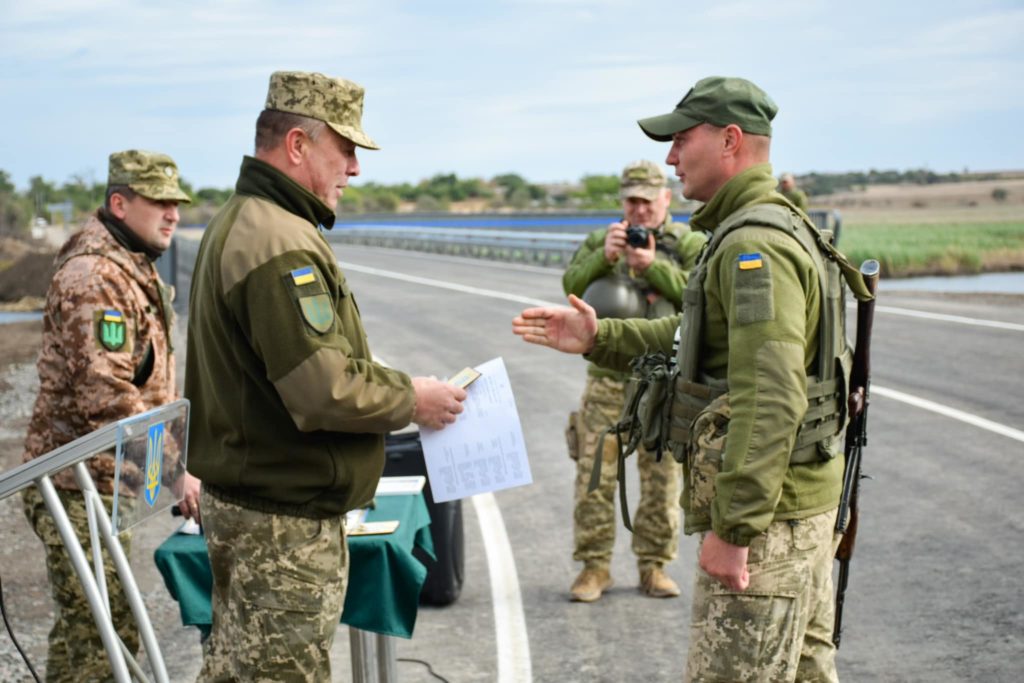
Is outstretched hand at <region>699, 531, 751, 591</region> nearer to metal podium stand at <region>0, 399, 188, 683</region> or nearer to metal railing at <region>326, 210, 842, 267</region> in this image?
metal podium stand at <region>0, 399, 188, 683</region>

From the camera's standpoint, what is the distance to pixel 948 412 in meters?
11.9

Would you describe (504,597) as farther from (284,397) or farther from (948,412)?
(948,412)

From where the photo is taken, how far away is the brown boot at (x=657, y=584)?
7.40m

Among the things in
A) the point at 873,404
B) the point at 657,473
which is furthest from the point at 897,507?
the point at 873,404

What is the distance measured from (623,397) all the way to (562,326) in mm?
2061

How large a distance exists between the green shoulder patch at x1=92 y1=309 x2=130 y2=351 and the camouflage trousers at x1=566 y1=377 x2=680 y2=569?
3.07 metres

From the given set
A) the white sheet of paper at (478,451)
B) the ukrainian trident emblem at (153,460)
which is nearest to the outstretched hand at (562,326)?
the white sheet of paper at (478,451)

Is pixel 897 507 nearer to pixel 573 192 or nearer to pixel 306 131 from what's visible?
pixel 306 131

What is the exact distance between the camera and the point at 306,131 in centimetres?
420

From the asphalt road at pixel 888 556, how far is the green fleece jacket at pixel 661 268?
1.51 metres

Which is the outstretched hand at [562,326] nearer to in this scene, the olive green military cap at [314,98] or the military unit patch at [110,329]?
the olive green military cap at [314,98]

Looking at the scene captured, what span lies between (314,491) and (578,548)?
3.61 meters

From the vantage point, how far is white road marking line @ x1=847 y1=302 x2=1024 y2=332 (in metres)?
16.8

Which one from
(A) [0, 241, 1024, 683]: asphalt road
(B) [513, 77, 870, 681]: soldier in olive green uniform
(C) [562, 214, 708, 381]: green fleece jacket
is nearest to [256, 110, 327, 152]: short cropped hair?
(B) [513, 77, 870, 681]: soldier in olive green uniform
